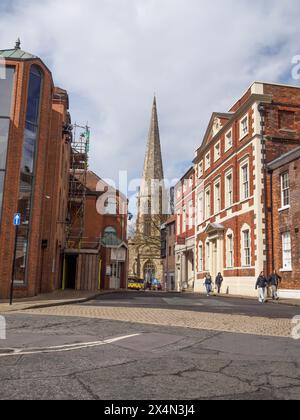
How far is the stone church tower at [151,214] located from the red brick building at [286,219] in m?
23.7

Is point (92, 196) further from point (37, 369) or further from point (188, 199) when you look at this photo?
point (37, 369)

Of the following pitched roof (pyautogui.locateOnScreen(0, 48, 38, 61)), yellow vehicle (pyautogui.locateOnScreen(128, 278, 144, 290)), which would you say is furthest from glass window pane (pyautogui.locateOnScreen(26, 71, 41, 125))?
yellow vehicle (pyautogui.locateOnScreen(128, 278, 144, 290))

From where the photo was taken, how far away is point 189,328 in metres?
9.99

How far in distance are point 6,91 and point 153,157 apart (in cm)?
7884

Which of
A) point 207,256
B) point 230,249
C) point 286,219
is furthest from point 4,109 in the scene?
point 207,256

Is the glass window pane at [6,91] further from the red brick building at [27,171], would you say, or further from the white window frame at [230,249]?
the white window frame at [230,249]

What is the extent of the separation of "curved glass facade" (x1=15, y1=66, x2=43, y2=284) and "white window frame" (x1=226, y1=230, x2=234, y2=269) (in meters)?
15.7

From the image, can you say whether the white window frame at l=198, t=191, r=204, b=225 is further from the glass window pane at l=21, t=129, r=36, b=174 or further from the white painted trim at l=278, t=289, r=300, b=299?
the glass window pane at l=21, t=129, r=36, b=174

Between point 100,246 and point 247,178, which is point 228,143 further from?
point 100,246

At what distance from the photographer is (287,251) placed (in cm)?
2444

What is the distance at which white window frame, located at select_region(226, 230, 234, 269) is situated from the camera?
3056 cm

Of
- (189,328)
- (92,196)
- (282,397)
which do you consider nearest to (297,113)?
(92,196)
